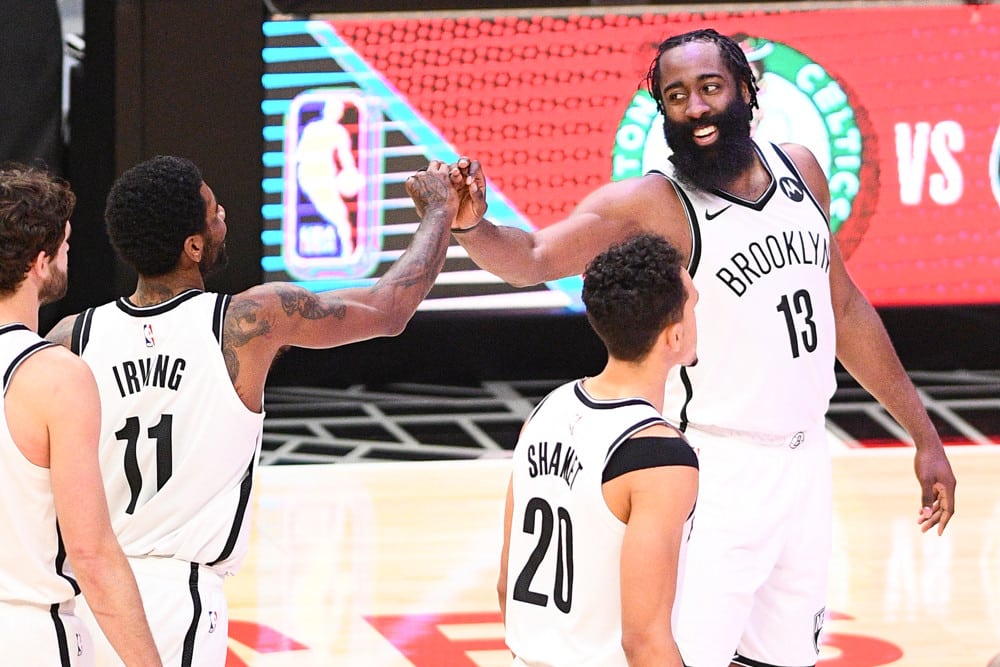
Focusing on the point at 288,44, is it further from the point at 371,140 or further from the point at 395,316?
the point at 395,316

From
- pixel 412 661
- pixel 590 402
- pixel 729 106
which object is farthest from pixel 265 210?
pixel 590 402

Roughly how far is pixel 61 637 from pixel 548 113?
672 cm

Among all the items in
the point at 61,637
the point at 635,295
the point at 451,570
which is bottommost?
the point at 451,570

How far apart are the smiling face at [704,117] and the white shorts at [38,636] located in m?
1.76

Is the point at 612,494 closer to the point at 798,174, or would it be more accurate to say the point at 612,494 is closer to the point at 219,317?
the point at 219,317

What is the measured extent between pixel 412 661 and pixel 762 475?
5.93 feet

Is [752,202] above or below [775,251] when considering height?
above

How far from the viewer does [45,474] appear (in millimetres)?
2449

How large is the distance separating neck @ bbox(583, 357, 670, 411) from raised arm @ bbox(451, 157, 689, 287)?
865 mm

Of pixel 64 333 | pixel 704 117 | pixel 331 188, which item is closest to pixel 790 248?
pixel 704 117

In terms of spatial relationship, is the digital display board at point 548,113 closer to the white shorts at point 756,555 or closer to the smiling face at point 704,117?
the smiling face at point 704,117

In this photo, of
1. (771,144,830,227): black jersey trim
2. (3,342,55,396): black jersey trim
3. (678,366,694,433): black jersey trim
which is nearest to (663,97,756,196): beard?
(771,144,830,227): black jersey trim

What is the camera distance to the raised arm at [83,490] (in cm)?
239

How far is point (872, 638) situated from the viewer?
5.07 m
